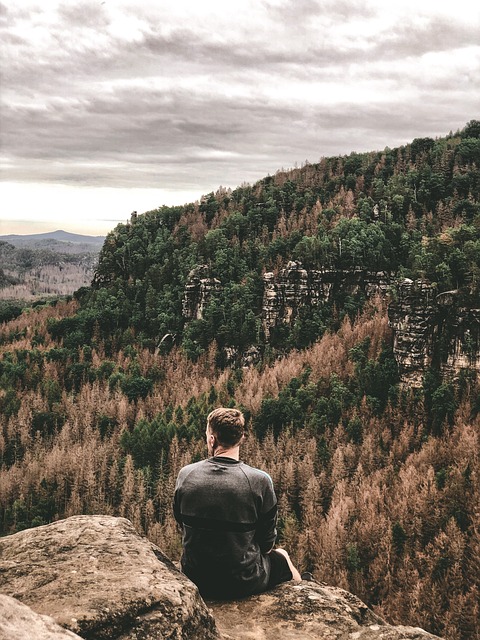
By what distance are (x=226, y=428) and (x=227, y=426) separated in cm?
5

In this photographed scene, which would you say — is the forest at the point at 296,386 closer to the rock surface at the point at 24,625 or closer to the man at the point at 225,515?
the man at the point at 225,515

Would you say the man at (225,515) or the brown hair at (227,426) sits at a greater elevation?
the brown hair at (227,426)

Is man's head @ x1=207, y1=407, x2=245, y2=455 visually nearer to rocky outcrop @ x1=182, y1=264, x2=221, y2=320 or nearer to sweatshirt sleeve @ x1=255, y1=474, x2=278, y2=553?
sweatshirt sleeve @ x1=255, y1=474, x2=278, y2=553

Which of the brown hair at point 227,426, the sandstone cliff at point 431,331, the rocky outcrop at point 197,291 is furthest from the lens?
the rocky outcrop at point 197,291

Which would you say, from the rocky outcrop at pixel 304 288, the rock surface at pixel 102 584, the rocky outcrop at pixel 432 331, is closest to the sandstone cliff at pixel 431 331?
the rocky outcrop at pixel 432 331

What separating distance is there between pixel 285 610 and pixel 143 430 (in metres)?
81.8

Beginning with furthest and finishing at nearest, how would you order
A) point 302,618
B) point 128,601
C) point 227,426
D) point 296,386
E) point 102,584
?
point 296,386, point 227,426, point 302,618, point 102,584, point 128,601

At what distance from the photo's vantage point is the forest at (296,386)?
2349 inches

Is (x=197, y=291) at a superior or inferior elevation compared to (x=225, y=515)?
inferior

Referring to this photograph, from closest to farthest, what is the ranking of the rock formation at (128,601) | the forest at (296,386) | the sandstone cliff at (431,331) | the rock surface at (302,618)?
the rock formation at (128,601) → the rock surface at (302,618) → the forest at (296,386) → the sandstone cliff at (431,331)

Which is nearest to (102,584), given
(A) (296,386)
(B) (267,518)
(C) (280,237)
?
(B) (267,518)

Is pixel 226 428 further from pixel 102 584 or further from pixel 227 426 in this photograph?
pixel 102 584

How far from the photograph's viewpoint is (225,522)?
10297mm

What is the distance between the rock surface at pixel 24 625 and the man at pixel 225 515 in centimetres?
390
